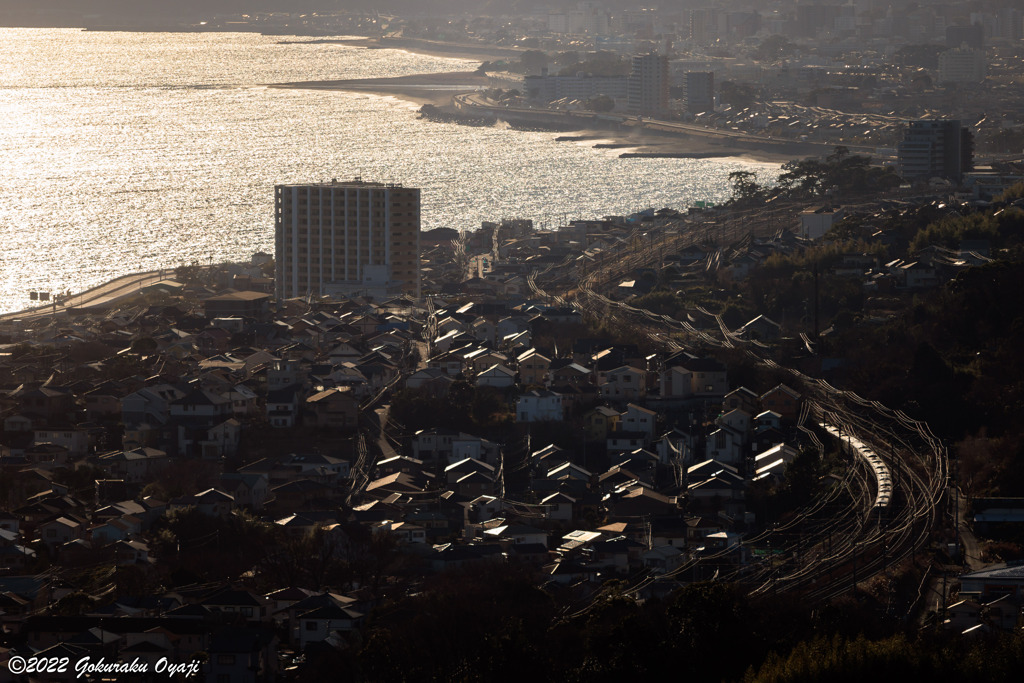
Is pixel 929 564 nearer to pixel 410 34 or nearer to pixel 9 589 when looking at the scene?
pixel 9 589

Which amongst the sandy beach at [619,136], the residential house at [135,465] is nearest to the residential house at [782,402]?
the residential house at [135,465]

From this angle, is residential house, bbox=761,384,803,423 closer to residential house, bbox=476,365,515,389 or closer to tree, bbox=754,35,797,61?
residential house, bbox=476,365,515,389

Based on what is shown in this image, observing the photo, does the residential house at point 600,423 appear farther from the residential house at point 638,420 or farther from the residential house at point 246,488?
the residential house at point 246,488

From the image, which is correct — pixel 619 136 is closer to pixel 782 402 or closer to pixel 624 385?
pixel 624 385

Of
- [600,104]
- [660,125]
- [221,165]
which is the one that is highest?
[600,104]

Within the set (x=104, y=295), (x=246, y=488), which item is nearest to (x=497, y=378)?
(x=246, y=488)

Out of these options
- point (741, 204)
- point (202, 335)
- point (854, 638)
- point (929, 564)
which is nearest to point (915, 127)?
point (741, 204)
